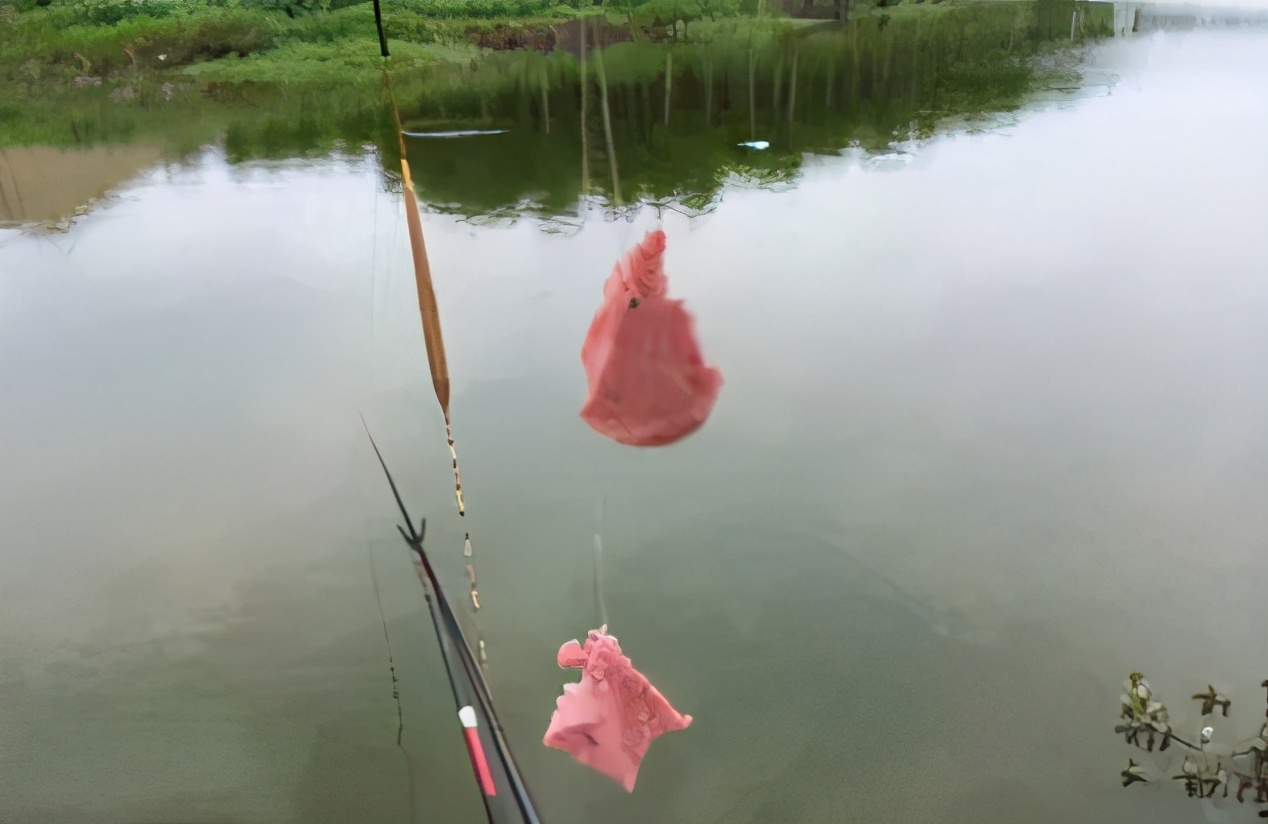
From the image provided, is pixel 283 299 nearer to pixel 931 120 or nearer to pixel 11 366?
pixel 11 366

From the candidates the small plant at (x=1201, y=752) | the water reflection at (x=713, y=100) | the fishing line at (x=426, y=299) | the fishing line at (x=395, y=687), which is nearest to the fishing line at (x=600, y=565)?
the fishing line at (x=426, y=299)

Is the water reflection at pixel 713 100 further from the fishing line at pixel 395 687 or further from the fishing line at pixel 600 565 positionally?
the fishing line at pixel 395 687

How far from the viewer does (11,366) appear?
4.37 ft

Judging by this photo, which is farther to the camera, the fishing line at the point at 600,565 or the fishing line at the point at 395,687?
the fishing line at the point at 600,565

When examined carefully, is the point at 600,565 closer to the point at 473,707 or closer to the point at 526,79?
the point at 473,707

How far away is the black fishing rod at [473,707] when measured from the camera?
116 centimetres

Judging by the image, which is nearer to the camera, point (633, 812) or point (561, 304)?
point (633, 812)

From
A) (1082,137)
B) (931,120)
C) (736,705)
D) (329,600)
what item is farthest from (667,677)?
(1082,137)

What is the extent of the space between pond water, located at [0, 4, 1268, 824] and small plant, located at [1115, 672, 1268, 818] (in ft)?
0.22

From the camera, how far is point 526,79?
1296mm

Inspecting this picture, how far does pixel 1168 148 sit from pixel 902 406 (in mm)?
664

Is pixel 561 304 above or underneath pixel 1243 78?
underneath

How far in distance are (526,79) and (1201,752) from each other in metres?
1.58

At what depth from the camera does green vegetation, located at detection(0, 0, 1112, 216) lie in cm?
128
